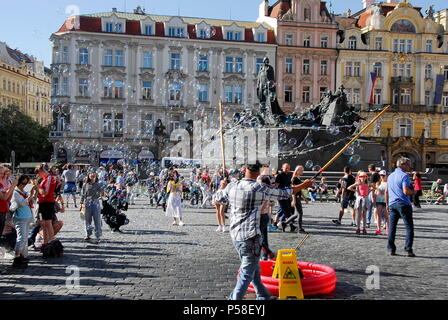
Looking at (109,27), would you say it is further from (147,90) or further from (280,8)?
(280,8)

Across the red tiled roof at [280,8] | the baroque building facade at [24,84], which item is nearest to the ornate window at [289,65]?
the red tiled roof at [280,8]

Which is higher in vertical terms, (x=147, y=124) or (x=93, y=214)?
(x=147, y=124)

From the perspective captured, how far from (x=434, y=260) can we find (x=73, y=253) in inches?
245

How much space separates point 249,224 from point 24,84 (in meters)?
63.0

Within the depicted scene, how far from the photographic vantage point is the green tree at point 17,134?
53781 mm

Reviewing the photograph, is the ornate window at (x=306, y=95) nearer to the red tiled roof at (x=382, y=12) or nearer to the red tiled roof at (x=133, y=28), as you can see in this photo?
the red tiled roof at (x=382, y=12)

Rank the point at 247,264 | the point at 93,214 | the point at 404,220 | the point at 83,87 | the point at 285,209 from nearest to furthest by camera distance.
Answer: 1. the point at 247,264
2. the point at 404,220
3. the point at 93,214
4. the point at 285,209
5. the point at 83,87

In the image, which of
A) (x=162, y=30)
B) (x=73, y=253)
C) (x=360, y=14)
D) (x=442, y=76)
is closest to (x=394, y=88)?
(x=442, y=76)

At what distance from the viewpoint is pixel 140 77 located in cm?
4819

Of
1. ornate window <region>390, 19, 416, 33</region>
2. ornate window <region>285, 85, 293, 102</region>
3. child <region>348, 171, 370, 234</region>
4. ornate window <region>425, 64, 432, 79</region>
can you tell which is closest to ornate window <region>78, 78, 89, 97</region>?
ornate window <region>285, 85, 293, 102</region>

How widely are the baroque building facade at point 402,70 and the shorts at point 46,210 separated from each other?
150 feet

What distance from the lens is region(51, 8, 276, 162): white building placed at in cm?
4644

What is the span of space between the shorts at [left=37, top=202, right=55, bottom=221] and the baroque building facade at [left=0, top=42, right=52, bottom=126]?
51.9 meters

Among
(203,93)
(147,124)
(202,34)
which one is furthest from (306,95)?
(147,124)
